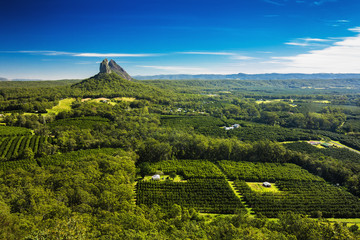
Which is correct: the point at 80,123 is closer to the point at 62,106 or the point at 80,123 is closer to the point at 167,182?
the point at 62,106

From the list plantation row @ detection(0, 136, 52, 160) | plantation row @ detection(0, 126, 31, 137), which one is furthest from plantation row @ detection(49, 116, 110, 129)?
plantation row @ detection(0, 136, 52, 160)

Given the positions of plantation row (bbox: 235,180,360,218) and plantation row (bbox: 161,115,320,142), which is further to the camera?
plantation row (bbox: 161,115,320,142)

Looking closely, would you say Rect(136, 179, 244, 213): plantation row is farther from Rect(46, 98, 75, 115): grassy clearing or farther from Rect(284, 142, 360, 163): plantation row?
Rect(46, 98, 75, 115): grassy clearing

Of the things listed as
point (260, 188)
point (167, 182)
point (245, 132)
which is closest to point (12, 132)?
point (167, 182)

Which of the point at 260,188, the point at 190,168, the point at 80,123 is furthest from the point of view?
the point at 80,123

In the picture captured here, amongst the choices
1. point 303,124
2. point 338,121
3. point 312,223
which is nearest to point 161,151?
point 312,223
